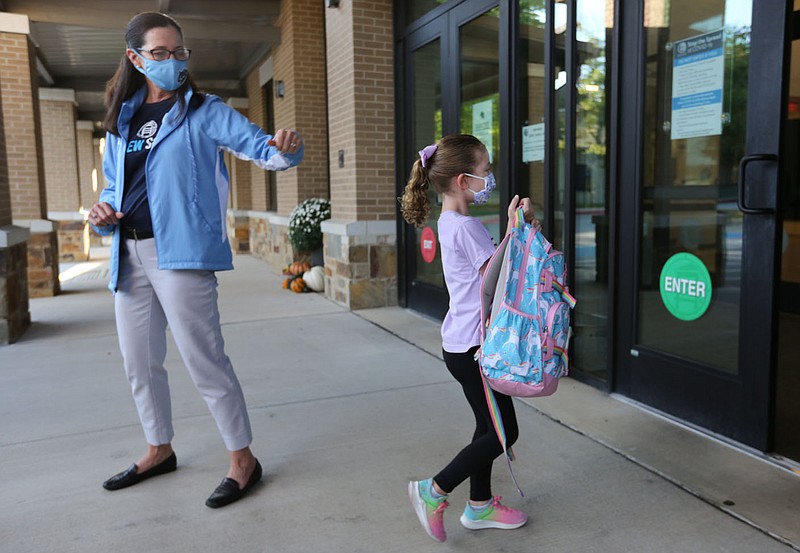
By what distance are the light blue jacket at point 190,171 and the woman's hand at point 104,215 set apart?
→ 0.06 meters

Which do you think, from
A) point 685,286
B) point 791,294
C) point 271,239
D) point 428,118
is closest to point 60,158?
point 271,239

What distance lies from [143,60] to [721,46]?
8.25ft

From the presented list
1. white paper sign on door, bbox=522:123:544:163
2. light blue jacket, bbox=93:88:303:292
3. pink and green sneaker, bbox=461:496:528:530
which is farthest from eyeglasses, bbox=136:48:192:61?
white paper sign on door, bbox=522:123:544:163

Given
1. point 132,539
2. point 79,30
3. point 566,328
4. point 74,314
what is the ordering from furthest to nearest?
point 79,30
point 74,314
point 132,539
point 566,328

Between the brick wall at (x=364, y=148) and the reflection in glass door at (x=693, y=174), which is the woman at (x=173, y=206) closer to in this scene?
the reflection in glass door at (x=693, y=174)

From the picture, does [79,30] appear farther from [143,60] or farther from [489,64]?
[143,60]

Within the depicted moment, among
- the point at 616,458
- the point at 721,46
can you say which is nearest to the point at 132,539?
the point at 616,458

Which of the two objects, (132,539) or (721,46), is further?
(721,46)

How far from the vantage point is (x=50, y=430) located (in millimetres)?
3479

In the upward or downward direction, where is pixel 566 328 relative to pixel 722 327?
upward

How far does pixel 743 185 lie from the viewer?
9.15 feet

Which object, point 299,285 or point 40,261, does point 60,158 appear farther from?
point 299,285

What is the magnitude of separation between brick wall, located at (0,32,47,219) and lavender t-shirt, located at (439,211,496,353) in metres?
7.76

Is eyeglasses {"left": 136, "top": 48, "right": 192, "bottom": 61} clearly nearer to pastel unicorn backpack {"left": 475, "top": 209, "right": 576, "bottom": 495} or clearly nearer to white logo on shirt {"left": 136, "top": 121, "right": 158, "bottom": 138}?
white logo on shirt {"left": 136, "top": 121, "right": 158, "bottom": 138}
